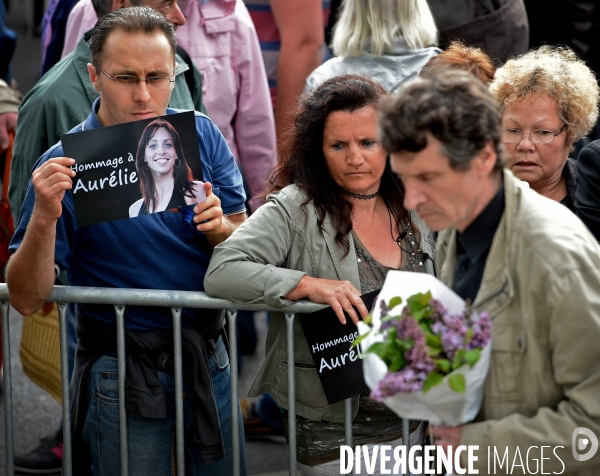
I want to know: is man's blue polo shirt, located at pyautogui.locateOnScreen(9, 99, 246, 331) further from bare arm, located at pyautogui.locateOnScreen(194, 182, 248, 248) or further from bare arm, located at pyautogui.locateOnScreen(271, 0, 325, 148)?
bare arm, located at pyautogui.locateOnScreen(271, 0, 325, 148)

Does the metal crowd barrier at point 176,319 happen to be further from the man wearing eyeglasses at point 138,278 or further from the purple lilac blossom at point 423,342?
the purple lilac blossom at point 423,342

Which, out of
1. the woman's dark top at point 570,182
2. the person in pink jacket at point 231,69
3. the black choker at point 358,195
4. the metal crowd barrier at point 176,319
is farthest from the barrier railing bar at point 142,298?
the person in pink jacket at point 231,69

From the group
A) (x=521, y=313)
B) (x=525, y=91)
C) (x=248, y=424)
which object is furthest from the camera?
(x=248, y=424)

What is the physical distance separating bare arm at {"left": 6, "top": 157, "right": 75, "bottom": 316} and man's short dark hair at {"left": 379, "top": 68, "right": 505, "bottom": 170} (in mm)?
1241

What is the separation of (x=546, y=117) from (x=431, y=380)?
68.7 inches

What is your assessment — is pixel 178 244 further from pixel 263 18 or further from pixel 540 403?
pixel 263 18

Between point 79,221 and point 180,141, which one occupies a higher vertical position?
point 180,141

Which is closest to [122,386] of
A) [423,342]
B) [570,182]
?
[423,342]

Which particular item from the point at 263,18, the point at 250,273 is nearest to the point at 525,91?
the point at 250,273

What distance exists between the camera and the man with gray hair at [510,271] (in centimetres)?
224

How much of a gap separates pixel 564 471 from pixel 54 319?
269 cm

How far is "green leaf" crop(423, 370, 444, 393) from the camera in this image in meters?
2.23

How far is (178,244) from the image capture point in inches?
132

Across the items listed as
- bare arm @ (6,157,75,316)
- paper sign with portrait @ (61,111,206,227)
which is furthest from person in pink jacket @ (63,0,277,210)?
bare arm @ (6,157,75,316)
